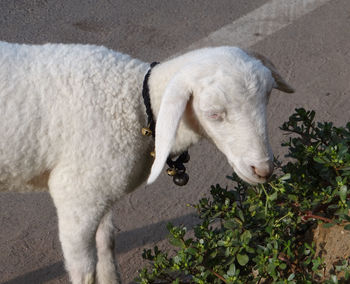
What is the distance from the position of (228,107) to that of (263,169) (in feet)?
0.87

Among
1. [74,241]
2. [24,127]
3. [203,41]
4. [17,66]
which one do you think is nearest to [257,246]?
[74,241]

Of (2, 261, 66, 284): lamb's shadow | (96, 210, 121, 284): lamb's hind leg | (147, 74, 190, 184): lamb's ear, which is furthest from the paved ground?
(147, 74, 190, 184): lamb's ear

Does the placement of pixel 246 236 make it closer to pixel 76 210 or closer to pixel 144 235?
→ pixel 76 210

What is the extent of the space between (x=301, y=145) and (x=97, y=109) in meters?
0.86

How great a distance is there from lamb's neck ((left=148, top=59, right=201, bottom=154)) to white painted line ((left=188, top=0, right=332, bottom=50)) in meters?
2.34

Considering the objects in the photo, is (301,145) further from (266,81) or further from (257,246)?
(257,246)

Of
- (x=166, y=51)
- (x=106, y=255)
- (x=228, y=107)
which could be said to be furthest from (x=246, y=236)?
(x=166, y=51)

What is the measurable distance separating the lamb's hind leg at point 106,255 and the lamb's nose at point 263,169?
42.2 inches

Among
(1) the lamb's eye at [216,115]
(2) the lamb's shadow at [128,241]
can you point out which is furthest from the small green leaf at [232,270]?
(2) the lamb's shadow at [128,241]

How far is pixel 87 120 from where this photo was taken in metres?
2.59

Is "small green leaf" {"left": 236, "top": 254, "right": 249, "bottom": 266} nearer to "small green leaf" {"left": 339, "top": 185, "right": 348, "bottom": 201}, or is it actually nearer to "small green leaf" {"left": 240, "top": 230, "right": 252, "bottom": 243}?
"small green leaf" {"left": 240, "top": 230, "right": 252, "bottom": 243}

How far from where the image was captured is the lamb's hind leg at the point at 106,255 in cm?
315

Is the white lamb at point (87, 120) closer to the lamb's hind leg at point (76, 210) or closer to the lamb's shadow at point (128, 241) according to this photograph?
the lamb's hind leg at point (76, 210)

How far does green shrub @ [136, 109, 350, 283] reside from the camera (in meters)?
2.19
